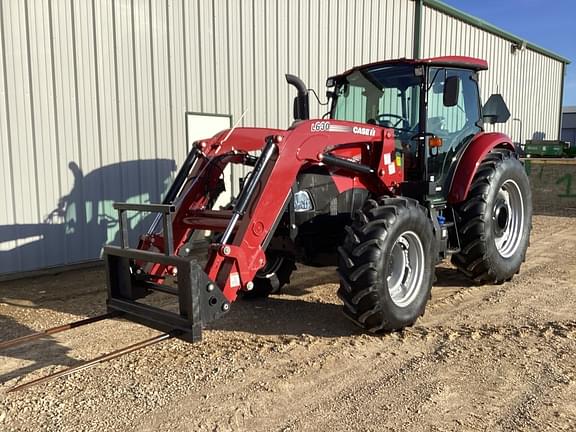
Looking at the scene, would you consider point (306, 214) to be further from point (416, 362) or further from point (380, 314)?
point (416, 362)

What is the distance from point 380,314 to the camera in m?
4.09

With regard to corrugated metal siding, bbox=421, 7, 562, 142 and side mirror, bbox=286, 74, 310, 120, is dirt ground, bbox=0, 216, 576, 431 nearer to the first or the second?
side mirror, bbox=286, 74, 310, 120

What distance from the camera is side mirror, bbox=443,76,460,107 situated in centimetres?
484

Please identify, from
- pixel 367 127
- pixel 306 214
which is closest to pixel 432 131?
pixel 367 127

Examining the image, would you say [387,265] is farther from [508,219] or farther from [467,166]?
[508,219]

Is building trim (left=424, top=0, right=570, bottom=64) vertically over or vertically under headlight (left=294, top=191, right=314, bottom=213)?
over

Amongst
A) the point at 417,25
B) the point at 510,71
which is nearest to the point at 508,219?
the point at 417,25

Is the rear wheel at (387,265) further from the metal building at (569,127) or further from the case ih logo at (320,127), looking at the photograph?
the metal building at (569,127)

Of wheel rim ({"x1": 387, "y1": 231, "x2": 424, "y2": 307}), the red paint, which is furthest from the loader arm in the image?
wheel rim ({"x1": 387, "y1": 231, "x2": 424, "y2": 307})

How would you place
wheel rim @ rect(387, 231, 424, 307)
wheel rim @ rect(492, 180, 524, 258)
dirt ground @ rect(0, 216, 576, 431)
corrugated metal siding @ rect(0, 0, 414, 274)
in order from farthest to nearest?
corrugated metal siding @ rect(0, 0, 414, 274), wheel rim @ rect(492, 180, 524, 258), wheel rim @ rect(387, 231, 424, 307), dirt ground @ rect(0, 216, 576, 431)

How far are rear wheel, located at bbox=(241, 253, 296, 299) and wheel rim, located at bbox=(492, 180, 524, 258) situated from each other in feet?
7.92

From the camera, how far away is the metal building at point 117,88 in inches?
253

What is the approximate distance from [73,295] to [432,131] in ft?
14.4

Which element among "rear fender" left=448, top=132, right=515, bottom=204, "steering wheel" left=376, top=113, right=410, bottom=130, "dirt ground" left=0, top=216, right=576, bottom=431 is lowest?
"dirt ground" left=0, top=216, right=576, bottom=431
